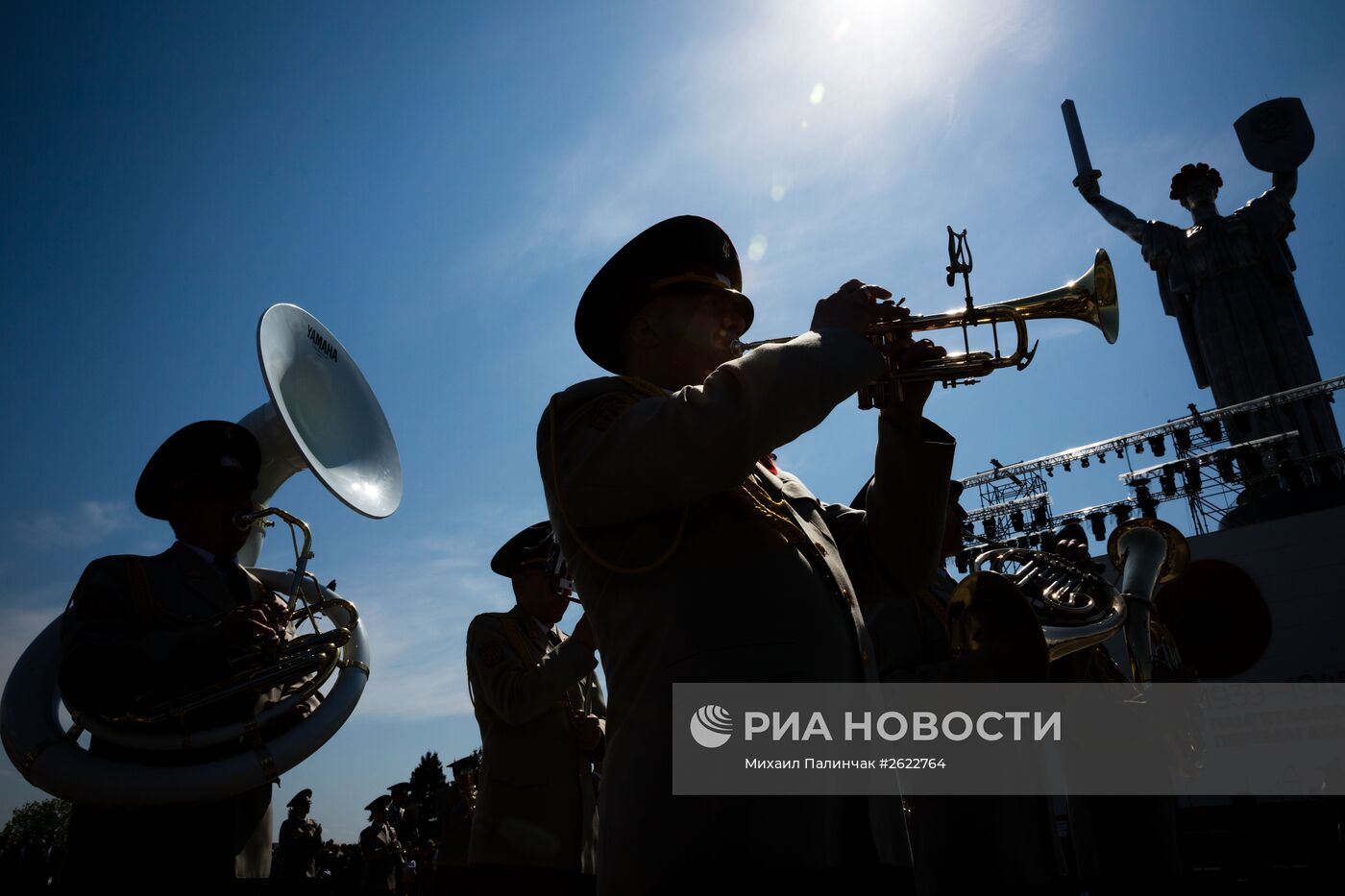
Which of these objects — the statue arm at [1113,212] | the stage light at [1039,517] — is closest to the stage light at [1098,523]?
the stage light at [1039,517]

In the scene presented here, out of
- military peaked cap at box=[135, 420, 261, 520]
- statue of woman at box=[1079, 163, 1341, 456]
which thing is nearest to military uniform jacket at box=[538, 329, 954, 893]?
military peaked cap at box=[135, 420, 261, 520]

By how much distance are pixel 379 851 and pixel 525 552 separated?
13.2 m

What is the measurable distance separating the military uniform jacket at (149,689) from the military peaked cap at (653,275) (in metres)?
1.88

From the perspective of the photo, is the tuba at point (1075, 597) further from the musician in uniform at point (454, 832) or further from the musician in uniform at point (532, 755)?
the musician in uniform at point (454, 832)

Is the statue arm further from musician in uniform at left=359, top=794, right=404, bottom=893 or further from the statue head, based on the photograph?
musician in uniform at left=359, top=794, right=404, bottom=893

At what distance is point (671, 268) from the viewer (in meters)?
2.49

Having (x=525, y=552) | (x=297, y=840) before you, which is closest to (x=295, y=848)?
(x=297, y=840)

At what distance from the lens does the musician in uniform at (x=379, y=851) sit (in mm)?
15133

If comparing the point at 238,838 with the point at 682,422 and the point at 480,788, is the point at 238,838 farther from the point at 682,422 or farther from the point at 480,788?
the point at 682,422

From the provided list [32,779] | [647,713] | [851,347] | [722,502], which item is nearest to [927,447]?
[851,347]

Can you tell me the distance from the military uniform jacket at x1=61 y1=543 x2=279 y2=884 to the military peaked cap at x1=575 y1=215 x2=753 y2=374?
6.18ft

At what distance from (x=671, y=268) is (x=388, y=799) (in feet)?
52.1

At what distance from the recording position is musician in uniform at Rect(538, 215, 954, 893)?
5.28ft

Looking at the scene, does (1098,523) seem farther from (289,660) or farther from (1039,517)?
(289,660)
